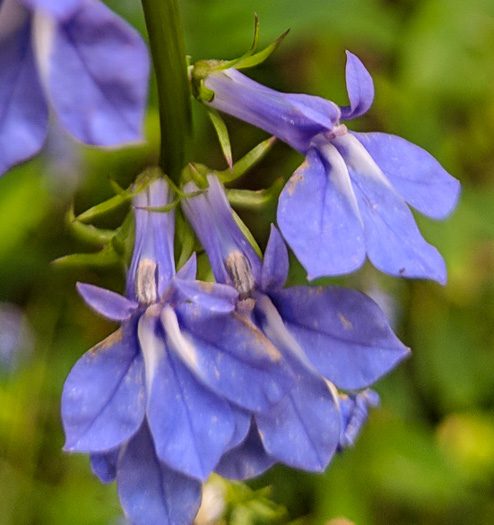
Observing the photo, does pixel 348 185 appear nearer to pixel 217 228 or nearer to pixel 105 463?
pixel 217 228

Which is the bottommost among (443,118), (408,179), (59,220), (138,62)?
(59,220)

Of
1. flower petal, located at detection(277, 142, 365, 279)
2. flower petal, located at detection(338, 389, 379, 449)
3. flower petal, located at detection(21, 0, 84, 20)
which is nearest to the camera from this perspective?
flower petal, located at detection(21, 0, 84, 20)

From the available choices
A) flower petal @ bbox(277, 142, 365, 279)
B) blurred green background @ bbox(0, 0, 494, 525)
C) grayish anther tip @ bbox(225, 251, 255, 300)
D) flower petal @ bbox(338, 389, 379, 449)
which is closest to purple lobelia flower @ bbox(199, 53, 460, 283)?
flower petal @ bbox(277, 142, 365, 279)

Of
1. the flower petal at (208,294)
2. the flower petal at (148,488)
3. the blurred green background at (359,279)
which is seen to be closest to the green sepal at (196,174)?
the flower petal at (208,294)

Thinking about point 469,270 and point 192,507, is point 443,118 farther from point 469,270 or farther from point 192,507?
point 192,507

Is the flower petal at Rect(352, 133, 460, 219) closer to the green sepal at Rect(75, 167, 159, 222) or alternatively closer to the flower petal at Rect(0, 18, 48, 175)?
the green sepal at Rect(75, 167, 159, 222)

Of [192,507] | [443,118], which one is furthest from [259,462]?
[443,118]
